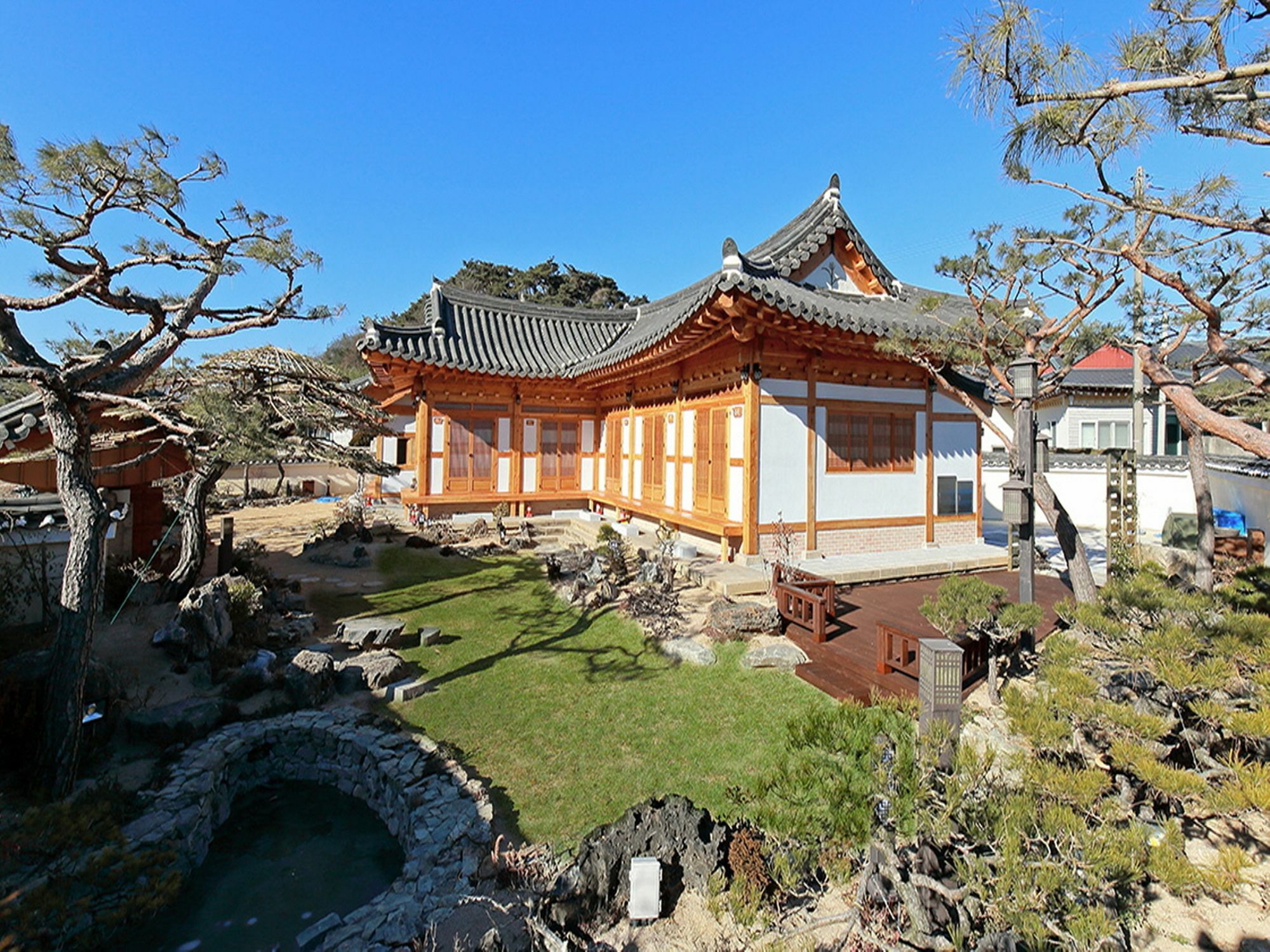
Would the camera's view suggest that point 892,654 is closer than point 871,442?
Yes

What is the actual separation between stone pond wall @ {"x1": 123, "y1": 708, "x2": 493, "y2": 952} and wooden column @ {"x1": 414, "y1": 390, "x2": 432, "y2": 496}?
8.96 meters

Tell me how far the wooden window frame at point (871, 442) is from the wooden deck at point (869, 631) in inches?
81.2

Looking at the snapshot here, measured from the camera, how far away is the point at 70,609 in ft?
13.4

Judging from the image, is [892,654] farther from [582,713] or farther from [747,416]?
[747,416]

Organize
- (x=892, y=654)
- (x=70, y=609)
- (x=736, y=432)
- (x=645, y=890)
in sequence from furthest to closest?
(x=736, y=432)
(x=892, y=654)
(x=70, y=609)
(x=645, y=890)

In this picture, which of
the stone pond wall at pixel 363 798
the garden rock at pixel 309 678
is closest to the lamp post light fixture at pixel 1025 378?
the stone pond wall at pixel 363 798

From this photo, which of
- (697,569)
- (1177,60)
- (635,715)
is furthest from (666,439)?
(1177,60)

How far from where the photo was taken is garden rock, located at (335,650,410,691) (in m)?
5.95

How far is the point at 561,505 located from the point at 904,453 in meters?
8.84

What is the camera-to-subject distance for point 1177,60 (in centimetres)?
279

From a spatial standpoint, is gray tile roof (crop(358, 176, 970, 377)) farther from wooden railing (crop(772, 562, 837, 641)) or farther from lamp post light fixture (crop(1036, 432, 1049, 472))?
wooden railing (crop(772, 562, 837, 641))

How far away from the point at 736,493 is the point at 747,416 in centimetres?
127

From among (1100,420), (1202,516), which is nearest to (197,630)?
(1202,516)

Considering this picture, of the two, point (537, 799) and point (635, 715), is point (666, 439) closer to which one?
point (635, 715)
